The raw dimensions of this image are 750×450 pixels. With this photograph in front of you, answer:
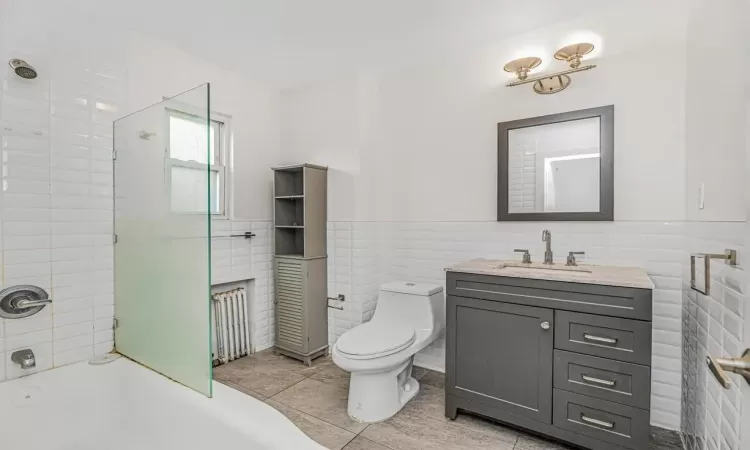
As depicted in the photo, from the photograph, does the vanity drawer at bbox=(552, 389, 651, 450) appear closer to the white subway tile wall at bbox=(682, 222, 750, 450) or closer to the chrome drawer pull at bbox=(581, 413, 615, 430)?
the chrome drawer pull at bbox=(581, 413, 615, 430)

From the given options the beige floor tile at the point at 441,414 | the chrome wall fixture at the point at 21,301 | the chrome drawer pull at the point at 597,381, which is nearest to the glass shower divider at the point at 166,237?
the chrome wall fixture at the point at 21,301

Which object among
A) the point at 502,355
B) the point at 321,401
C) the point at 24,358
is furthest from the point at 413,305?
the point at 24,358

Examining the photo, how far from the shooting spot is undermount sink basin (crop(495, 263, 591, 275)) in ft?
6.33

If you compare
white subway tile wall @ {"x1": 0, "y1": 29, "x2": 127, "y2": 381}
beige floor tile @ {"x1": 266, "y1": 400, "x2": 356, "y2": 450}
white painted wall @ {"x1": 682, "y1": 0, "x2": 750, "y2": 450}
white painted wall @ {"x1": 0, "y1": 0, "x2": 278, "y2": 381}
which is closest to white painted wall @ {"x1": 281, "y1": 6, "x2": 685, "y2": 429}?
white painted wall @ {"x1": 682, "y1": 0, "x2": 750, "y2": 450}

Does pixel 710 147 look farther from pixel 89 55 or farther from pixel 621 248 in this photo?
pixel 89 55

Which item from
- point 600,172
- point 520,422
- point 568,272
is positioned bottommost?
point 520,422

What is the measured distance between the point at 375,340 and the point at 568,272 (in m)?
1.14

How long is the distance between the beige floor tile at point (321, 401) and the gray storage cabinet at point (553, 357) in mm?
598

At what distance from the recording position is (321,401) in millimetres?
2252

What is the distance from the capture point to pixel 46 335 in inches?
72.6

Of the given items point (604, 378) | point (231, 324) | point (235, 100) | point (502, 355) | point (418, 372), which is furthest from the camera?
point (235, 100)

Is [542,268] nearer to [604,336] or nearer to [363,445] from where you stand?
[604,336]

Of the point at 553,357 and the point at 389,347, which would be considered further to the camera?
the point at 389,347

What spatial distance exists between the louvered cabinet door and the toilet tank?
677mm
